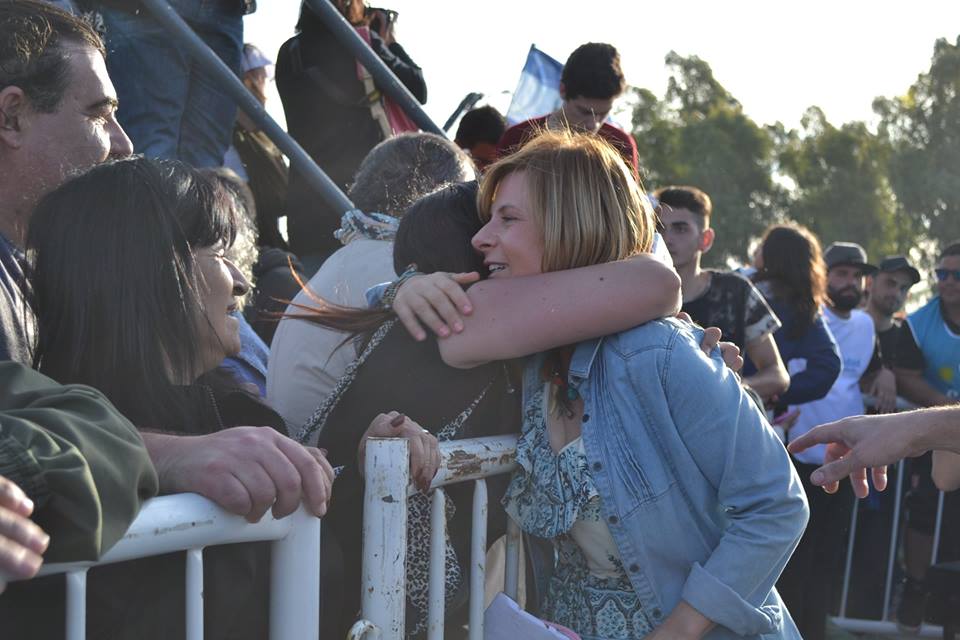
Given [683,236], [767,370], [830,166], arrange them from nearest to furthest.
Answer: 1. [767,370]
2. [683,236]
3. [830,166]

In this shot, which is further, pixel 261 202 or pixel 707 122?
pixel 707 122

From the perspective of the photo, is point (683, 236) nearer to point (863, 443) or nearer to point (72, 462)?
point (863, 443)

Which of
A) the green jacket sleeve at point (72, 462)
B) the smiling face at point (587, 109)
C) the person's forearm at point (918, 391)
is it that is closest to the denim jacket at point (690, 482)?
the green jacket sleeve at point (72, 462)

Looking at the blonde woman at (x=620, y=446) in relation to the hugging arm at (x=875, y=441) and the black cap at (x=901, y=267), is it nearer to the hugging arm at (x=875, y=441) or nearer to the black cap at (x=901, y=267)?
the hugging arm at (x=875, y=441)

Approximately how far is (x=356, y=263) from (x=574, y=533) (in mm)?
1151

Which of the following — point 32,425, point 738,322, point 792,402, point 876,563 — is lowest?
point 876,563

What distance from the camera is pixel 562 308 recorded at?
79.9 inches

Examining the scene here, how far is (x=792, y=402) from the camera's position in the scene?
5.36 metres

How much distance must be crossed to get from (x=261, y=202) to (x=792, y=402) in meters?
2.88

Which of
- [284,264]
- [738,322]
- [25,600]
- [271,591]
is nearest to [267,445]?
[271,591]

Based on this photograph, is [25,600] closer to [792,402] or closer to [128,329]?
[128,329]

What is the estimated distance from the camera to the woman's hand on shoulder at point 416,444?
1.86 m

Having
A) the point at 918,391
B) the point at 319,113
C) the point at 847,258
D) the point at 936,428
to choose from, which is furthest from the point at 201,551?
the point at 918,391

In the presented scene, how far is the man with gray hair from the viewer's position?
265 cm
